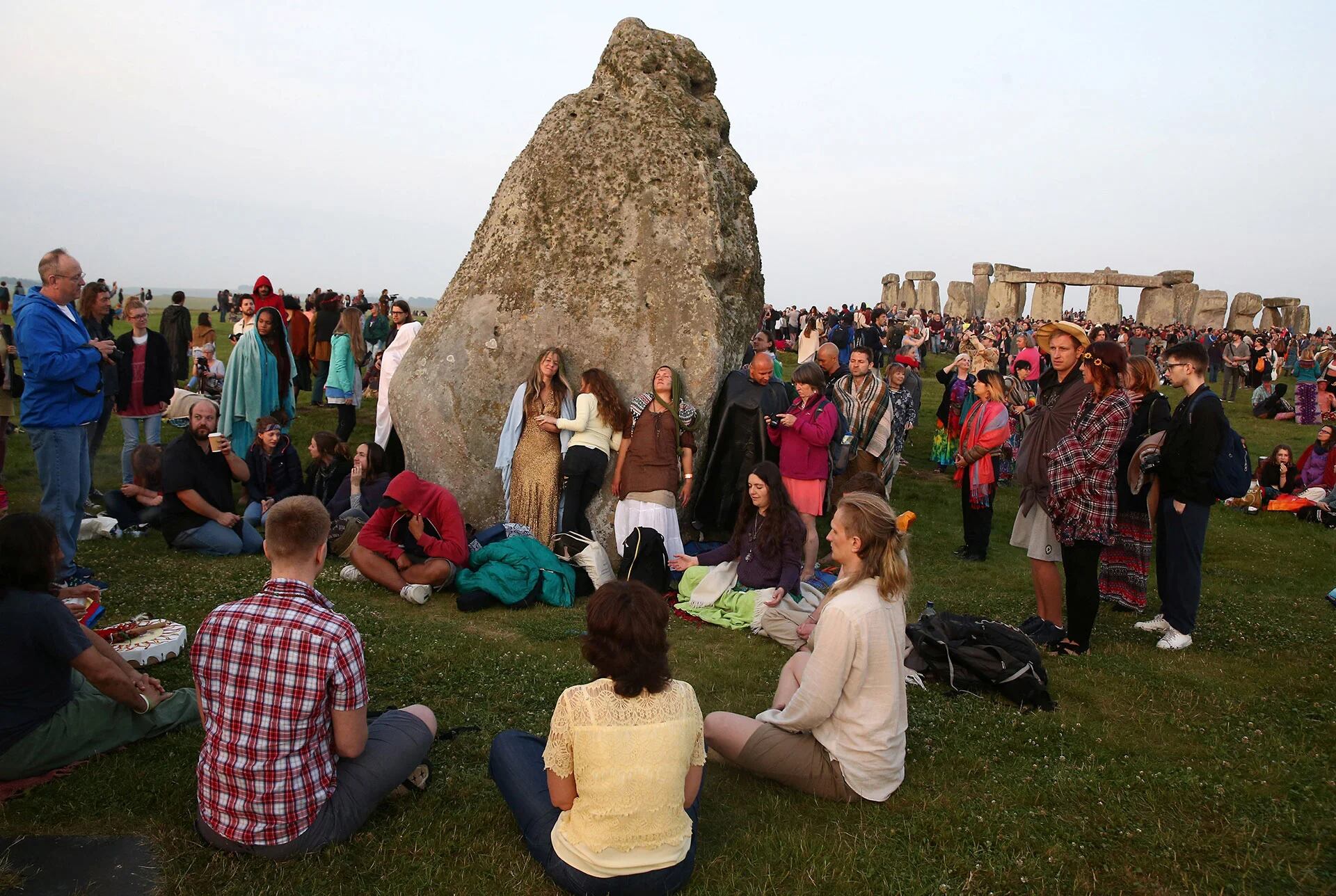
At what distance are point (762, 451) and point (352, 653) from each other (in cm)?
674

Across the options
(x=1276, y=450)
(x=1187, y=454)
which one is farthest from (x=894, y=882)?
(x=1276, y=450)

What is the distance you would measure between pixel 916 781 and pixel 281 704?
321cm

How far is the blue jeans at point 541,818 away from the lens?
12.6 ft

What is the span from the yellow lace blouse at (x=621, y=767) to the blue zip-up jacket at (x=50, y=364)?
5.81 metres

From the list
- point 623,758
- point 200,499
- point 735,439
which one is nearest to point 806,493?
point 735,439

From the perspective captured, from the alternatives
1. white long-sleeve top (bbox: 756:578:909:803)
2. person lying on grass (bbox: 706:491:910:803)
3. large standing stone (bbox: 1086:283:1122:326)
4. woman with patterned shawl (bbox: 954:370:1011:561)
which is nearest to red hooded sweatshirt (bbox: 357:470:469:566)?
person lying on grass (bbox: 706:491:910:803)

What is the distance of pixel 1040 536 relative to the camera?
7.18m

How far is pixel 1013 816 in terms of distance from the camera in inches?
184

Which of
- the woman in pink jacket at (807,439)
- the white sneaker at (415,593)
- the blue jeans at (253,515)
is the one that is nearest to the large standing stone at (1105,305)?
the woman in pink jacket at (807,439)

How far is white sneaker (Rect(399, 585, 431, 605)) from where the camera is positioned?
26.2 ft

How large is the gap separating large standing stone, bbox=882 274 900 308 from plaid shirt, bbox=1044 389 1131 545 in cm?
4889

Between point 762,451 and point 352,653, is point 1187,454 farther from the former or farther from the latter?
point 352,653

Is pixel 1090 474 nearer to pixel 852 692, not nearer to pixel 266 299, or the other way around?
pixel 852 692

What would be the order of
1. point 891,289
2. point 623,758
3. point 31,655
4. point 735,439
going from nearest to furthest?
1. point 623,758
2. point 31,655
3. point 735,439
4. point 891,289
